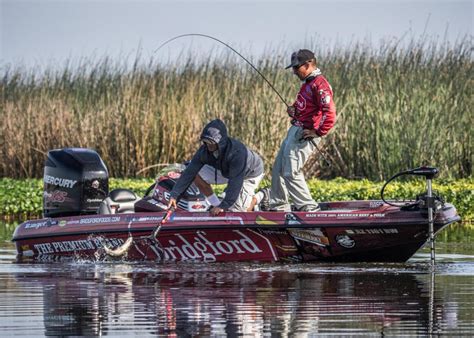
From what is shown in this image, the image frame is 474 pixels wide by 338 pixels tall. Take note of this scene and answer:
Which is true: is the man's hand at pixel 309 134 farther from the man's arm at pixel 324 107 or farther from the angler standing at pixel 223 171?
the angler standing at pixel 223 171

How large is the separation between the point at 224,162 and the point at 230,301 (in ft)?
10.6

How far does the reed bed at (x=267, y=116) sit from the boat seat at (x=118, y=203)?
8453mm

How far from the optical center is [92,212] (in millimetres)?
15078

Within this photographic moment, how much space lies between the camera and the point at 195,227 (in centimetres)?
1375

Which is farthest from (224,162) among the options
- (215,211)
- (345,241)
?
(345,241)

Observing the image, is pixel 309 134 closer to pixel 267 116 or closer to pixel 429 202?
pixel 429 202

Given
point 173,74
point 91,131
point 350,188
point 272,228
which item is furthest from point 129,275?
point 173,74

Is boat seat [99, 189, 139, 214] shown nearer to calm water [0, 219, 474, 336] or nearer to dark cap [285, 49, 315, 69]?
calm water [0, 219, 474, 336]

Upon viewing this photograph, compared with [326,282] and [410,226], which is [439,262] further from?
[326,282]

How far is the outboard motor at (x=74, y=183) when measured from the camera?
586 inches

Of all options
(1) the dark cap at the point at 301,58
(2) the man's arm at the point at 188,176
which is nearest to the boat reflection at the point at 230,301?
(2) the man's arm at the point at 188,176

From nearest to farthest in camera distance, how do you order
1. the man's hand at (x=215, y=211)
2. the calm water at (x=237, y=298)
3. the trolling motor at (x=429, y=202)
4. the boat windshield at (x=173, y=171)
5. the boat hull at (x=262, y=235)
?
1. the calm water at (x=237, y=298)
2. the trolling motor at (x=429, y=202)
3. the boat hull at (x=262, y=235)
4. the man's hand at (x=215, y=211)
5. the boat windshield at (x=173, y=171)

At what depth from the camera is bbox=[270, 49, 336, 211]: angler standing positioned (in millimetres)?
13797

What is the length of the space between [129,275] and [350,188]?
8286 millimetres
